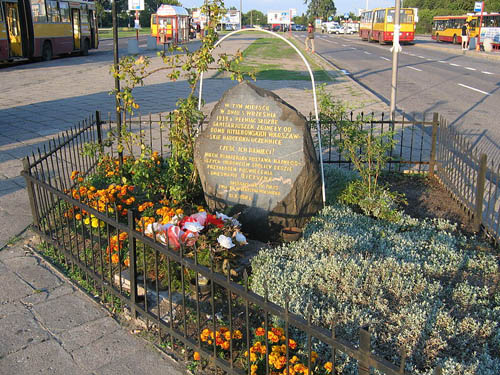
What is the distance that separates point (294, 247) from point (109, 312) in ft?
5.36

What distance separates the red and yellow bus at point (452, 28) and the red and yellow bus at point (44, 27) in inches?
1039

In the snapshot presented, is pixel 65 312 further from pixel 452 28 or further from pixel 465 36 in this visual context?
pixel 452 28

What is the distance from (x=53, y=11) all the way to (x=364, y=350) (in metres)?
25.5

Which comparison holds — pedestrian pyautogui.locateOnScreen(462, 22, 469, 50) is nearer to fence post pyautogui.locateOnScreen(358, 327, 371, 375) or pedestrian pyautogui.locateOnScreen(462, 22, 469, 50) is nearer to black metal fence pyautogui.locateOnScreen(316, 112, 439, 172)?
black metal fence pyautogui.locateOnScreen(316, 112, 439, 172)

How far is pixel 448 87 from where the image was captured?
17844 mm

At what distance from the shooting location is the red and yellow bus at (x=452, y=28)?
37938mm

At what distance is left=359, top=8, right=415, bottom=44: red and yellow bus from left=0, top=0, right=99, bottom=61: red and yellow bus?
20239 millimetres

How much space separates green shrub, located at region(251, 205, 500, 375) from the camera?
3.31m

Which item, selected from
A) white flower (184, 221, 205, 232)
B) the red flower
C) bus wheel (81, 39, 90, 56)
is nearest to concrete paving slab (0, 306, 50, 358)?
white flower (184, 221, 205, 232)

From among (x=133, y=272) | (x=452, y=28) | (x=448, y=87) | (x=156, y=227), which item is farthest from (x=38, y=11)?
(x=452, y=28)

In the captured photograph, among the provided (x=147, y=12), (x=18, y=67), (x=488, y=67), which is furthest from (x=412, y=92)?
(x=147, y=12)

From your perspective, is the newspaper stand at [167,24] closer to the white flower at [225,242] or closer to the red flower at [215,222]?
the red flower at [215,222]

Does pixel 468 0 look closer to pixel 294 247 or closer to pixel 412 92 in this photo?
pixel 412 92

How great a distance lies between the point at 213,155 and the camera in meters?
5.48
